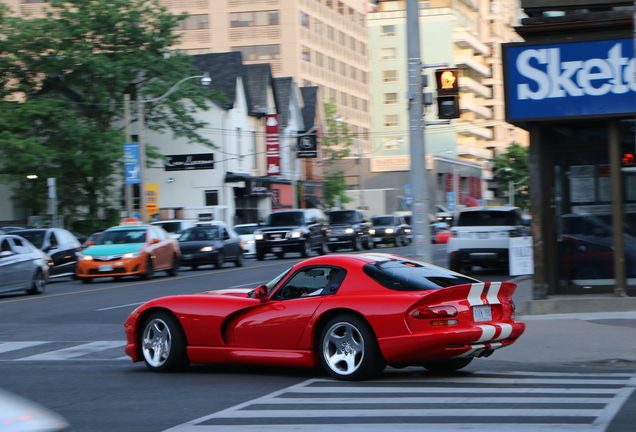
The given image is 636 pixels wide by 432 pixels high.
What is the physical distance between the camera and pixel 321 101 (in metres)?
81.4

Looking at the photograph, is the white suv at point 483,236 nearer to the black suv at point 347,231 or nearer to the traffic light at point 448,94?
the traffic light at point 448,94

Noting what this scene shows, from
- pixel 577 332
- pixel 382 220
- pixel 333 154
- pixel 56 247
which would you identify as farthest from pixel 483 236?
pixel 333 154

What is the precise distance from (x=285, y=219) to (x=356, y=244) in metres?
4.81

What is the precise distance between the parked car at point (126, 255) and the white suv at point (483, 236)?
8310 mm

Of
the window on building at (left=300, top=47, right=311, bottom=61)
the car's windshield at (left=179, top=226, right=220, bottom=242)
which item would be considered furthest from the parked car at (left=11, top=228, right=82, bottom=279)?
the window on building at (left=300, top=47, right=311, bottom=61)

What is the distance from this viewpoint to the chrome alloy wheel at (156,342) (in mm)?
10148

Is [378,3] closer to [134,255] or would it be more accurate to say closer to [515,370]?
[134,255]

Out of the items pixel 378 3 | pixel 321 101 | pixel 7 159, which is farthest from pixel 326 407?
pixel 378 3

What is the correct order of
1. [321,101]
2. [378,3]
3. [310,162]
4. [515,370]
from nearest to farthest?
[515,370] < [310,162] < [321,101] < [378,3]

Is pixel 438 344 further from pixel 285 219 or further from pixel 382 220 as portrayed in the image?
pixel 382 220

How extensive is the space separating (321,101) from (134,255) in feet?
187

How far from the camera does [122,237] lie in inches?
1056

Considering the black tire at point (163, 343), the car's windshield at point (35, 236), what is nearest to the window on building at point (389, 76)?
the car's windshield at point (35, 236)

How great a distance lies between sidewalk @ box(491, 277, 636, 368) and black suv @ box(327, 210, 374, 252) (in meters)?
25.3
